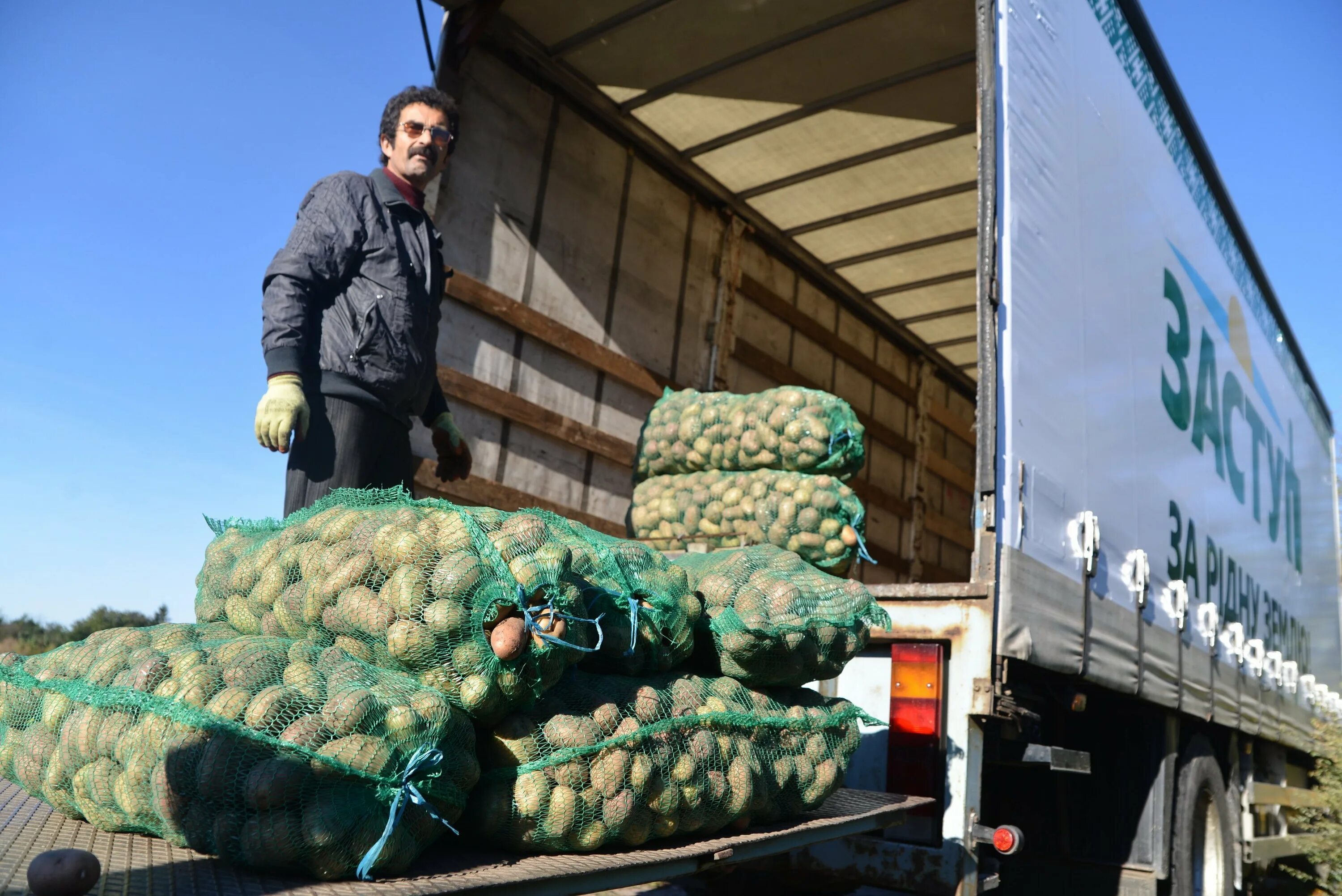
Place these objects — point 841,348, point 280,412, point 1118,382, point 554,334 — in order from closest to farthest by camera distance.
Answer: point 280,412 < point 1118,382 < point 554,334 < point 841,348

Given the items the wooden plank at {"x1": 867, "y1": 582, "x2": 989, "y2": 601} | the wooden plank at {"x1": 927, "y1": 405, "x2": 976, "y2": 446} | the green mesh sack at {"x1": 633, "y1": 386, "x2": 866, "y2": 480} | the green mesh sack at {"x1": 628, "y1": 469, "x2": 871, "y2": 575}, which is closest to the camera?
the wooden plank at {"x1": 867, "y1": 582, "x2": 989, "y2": 601}

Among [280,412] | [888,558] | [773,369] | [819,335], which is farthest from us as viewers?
[888,558]

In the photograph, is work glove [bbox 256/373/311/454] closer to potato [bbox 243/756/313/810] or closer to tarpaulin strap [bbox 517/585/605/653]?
tarpaulin strap [bbox 517/585/605/653]

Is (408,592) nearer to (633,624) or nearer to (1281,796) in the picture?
(633,624)

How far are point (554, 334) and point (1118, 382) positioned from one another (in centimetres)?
304

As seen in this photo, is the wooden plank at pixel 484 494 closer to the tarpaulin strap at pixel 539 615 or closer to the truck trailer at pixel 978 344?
the truck trailer at pixel 978 344

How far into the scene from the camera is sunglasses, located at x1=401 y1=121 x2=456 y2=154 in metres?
3.27

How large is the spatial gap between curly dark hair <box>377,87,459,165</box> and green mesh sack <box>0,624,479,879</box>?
1.95m

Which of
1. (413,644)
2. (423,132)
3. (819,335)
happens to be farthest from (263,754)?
(819,335)

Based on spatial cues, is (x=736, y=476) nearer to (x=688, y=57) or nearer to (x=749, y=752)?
(x=749, y=752)

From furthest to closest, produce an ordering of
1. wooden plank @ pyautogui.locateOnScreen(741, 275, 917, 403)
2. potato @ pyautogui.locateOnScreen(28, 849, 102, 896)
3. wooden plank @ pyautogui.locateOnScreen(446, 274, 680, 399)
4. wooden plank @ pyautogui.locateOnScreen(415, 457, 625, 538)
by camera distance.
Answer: wooden plank @ pyautogui.locateOnScreen(741, 275, 917, 403) < wooden plank @ pyautogui.locateOnScreen(446, 274, 680, 399) < wooden plank @ pyautogui.locateOnScreen(415, 457, 625, 538) < potato @ pyautogui.locateOnScreen(28, 849, 102, 896)

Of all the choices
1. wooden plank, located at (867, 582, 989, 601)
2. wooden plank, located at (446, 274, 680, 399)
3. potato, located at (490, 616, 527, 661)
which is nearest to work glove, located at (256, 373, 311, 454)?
potato, located at (490, 616, 527, 661)

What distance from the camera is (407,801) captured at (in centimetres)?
174

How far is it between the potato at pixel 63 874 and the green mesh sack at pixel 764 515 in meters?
2.78
